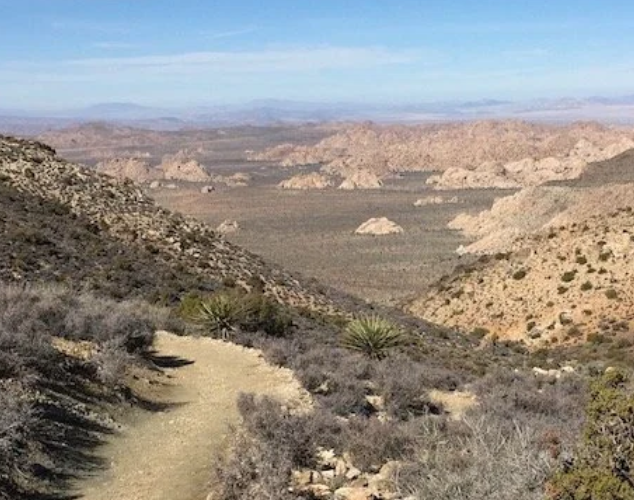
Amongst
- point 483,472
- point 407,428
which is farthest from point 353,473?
point 483,472

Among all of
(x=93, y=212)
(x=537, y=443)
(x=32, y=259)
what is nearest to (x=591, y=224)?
(x=93, y=212)

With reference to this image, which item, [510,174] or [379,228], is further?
[510,174]

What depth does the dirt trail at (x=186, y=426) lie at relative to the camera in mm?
8758

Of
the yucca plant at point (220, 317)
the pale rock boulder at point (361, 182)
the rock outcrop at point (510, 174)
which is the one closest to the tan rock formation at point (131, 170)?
the pale rock boulder at point (361, 182)

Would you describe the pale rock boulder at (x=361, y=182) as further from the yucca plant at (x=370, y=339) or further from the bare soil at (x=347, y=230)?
the yucca plant at (x=370, y=339)

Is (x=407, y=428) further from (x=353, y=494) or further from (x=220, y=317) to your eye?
(x=220, y=317)

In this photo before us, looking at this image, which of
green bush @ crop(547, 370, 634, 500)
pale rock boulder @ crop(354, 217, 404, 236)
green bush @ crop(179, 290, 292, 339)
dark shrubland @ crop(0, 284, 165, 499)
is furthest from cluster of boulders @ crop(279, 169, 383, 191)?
green bush @ crop(547, 370, 634, 500)

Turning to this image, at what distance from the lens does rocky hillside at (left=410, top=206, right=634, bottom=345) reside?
29516 millimetres

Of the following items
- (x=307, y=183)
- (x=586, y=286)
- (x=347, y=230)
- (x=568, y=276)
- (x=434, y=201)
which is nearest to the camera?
(x=586, y=286)

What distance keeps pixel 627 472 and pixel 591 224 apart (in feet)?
110

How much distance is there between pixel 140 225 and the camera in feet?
106

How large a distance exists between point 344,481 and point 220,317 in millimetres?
10473

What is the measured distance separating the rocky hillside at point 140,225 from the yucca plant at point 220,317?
781 centimetres

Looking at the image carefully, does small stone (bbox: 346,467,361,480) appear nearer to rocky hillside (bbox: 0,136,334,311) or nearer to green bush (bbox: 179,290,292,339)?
green bush (bbox: 179,290,292,339)
